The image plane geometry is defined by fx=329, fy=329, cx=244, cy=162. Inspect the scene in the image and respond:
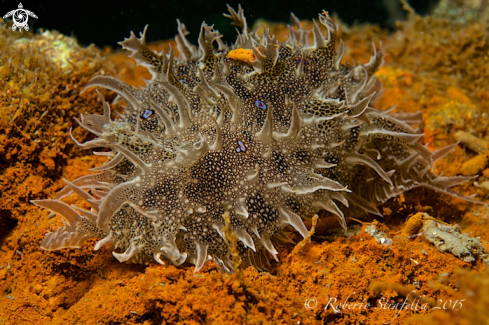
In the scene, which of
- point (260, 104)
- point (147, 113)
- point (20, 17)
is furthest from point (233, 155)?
point (20, 17)

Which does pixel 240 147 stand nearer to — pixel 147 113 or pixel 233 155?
pixel 233 155

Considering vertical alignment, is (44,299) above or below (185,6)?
below

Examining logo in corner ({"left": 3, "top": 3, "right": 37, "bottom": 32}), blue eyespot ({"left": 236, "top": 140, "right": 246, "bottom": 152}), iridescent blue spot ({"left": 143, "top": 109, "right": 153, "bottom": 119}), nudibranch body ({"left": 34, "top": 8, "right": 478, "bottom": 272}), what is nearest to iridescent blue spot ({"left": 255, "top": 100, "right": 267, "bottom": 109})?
nudibranch body ({"left": 34, "top": 8, "right": 478, "bottom": 272})

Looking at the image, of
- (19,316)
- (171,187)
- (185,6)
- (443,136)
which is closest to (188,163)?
(171,187)

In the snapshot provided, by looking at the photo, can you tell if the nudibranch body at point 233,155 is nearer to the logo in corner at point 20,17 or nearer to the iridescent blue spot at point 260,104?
the iridescent blue spot at point 260,104

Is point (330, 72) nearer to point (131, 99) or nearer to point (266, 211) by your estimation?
point (266, 211)
